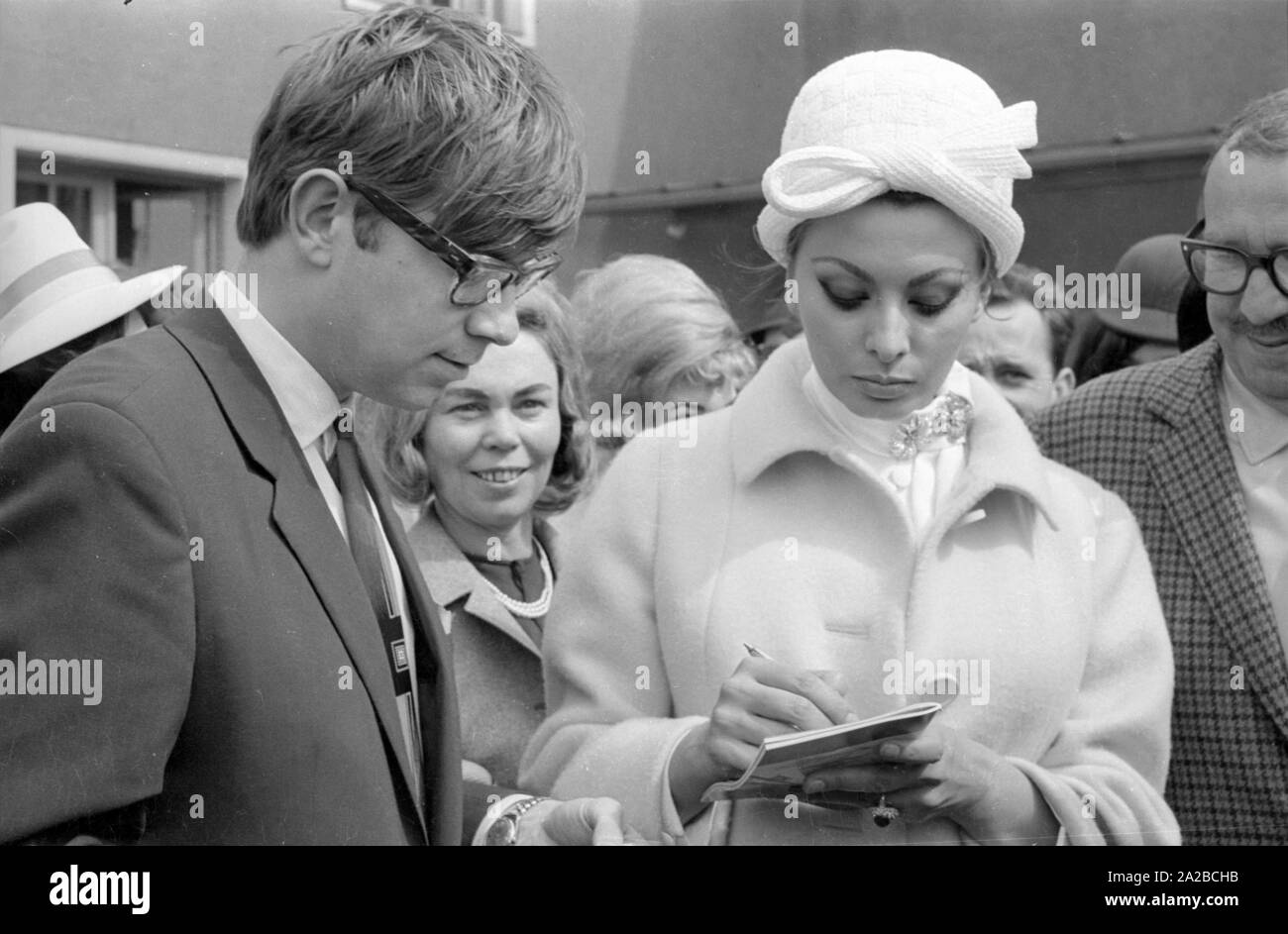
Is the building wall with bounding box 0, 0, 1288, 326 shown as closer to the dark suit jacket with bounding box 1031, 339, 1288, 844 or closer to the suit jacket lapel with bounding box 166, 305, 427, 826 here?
the dark suit jacket with bounding box 1031, 339, 1288, 844

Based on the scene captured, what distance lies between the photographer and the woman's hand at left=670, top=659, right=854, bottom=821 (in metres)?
1.80

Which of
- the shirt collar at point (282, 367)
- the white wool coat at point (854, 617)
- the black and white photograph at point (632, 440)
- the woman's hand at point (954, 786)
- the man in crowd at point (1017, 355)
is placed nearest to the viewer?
the black and white photograph at point (632, 440)

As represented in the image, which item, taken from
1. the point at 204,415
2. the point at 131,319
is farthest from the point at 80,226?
the point at 204,415

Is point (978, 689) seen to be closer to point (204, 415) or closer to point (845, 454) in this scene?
point (845, 454)

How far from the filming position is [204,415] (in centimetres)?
161

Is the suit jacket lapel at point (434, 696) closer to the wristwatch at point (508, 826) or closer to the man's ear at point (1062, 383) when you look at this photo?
the wristwatch at point (508, 826)

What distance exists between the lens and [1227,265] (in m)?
2.14

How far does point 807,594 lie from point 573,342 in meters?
0.64

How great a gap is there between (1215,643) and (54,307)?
5.64 ft

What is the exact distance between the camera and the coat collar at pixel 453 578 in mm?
2240

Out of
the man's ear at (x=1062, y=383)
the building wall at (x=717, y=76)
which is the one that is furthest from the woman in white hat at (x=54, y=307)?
the man's ear at (x=1062, y=383)

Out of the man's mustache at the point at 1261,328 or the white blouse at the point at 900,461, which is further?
the man's mustache at the point at 1261,328

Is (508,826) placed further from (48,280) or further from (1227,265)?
(1227,265)

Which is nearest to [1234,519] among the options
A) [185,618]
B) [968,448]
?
[968,448]
